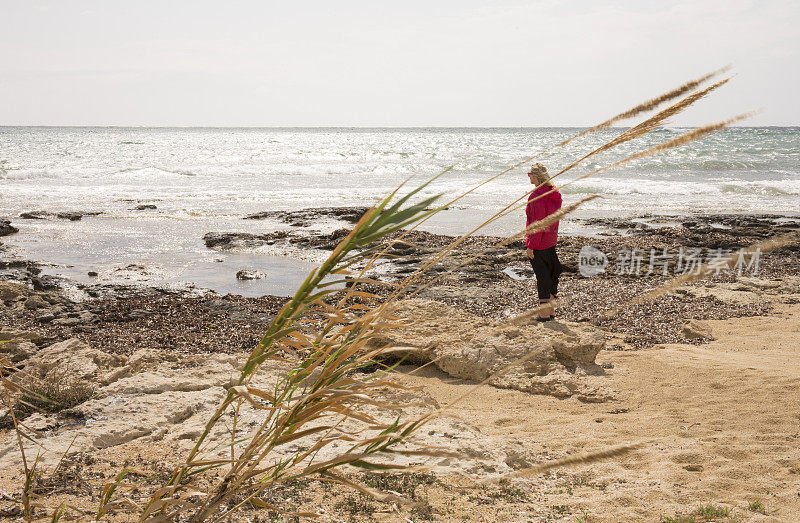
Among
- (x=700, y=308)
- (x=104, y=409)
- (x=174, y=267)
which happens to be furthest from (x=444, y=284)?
(x=104, y=409)

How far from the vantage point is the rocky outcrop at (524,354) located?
5.10 metres

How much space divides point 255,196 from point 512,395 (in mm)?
22177

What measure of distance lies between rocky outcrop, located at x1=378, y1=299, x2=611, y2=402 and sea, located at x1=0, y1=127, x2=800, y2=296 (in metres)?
1.97

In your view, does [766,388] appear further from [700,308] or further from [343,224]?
[343,224]

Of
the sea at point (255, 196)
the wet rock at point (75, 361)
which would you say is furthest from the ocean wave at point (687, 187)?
the wet rock at point (75, 361)

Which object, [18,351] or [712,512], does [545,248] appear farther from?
[18,351]

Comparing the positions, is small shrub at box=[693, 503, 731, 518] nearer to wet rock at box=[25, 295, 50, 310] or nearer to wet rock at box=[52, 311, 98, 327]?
wet rock at box=[52, 311, 98, 327]

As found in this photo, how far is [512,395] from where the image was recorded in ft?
16.5

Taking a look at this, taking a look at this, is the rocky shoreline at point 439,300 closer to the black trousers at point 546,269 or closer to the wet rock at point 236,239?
the wet rock at point 236,239

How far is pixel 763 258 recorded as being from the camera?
39.7 feet

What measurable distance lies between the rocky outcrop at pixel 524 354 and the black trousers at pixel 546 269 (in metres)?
1.16

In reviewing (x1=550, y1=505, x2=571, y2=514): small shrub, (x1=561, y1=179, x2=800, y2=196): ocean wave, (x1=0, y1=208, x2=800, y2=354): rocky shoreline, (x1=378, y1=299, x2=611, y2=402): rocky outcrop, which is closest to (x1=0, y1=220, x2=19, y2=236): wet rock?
(x1=0, y1=208, x2=800, y2=354): rocky shoreline

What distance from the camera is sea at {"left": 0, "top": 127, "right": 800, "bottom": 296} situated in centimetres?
1216

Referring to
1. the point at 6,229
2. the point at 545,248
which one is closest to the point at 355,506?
the point at 545,248
